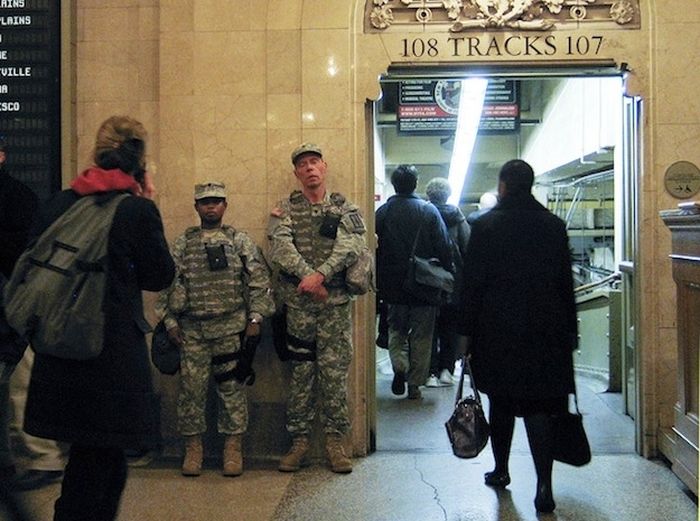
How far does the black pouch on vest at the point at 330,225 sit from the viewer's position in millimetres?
4824

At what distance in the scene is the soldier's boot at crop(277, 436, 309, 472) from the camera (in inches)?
191

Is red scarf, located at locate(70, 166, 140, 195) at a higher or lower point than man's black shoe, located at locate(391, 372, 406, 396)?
higher

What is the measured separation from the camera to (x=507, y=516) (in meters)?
4.08

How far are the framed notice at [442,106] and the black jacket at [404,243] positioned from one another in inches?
138

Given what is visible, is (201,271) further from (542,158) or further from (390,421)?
(542,158)

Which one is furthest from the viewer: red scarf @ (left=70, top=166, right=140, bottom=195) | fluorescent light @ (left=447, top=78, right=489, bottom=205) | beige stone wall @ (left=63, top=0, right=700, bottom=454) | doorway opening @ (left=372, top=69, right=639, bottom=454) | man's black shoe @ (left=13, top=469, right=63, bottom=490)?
fluorescent light @ (left=447, top=78, right=489, bottom=205)

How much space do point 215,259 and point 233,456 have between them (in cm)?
115

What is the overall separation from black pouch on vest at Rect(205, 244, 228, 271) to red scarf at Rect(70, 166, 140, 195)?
1774 mm

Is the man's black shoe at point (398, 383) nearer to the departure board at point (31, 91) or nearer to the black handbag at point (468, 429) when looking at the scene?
the black handbag at point (468, 429)

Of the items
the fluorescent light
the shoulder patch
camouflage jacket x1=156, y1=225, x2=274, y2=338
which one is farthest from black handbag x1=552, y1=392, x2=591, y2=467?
the fluorescent light

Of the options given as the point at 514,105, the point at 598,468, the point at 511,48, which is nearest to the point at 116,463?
the point at 598,468

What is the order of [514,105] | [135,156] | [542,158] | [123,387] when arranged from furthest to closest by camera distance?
1. [542,158]
2. [514,105]
3. [135,156]
4. [123,387]

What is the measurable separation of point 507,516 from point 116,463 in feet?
6.67

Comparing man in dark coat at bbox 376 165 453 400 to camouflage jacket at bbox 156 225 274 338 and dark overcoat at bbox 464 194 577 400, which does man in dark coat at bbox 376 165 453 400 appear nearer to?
camouflage jacket at bbox 156 225 274 338
